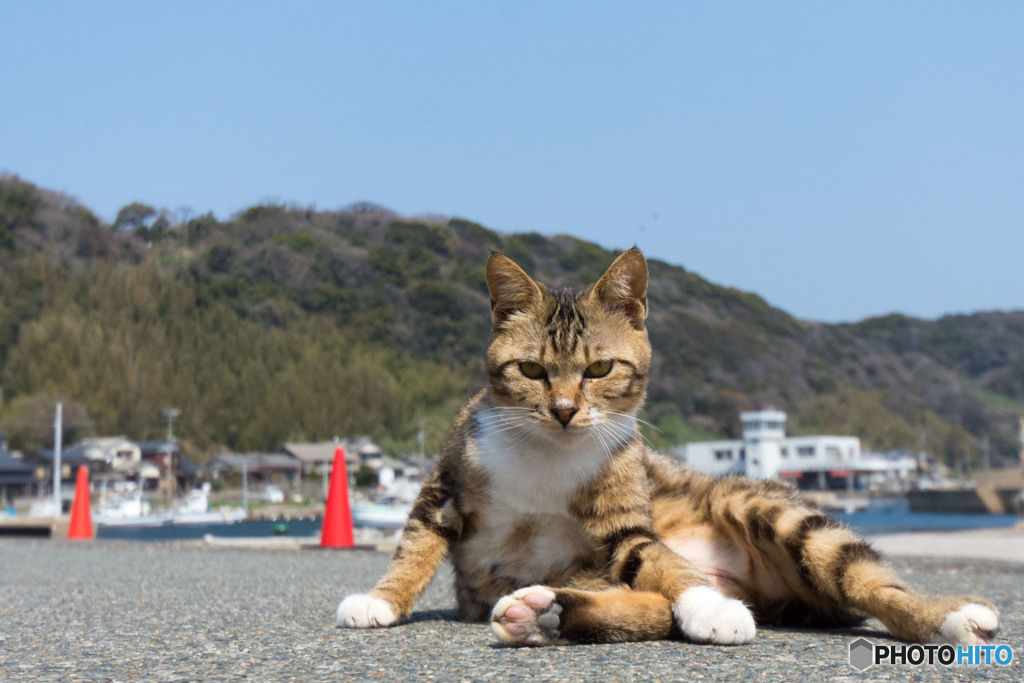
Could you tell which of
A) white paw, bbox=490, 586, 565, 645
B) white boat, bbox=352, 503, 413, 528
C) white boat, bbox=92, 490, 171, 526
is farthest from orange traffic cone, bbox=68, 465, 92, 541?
white boat, bbox=92, 490, 171, 526

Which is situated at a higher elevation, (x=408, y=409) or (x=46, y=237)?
(x=46, y=237)

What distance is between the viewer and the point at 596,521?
301 cm

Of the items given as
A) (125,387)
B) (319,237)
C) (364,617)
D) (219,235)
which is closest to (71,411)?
(125,387)

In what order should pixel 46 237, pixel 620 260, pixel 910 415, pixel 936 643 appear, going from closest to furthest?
pixel 936 643, pixel 620 260, pixel 46 237, pixel 910 415

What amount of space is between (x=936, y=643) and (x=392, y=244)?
103m

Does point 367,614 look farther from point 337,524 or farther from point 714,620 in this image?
point 337,524

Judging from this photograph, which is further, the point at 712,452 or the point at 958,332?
the point at 958,332

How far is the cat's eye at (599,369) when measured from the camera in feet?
10.1

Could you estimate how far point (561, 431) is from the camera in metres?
2.93

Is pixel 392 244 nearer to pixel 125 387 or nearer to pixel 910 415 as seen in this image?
pixel 125 387

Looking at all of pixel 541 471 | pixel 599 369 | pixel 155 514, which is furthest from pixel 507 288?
pixel 155 514

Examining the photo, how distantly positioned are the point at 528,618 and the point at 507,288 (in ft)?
3.88

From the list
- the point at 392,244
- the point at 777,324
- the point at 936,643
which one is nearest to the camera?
the point at 936,643

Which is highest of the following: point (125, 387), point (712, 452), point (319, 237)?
point (319, 237)
